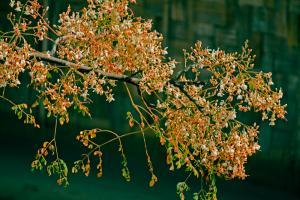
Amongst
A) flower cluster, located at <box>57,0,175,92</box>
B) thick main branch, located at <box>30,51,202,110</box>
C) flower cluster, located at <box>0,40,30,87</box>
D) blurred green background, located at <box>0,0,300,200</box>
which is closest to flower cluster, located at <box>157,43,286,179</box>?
thick main branch, located at <box>30,51,202,110</box>

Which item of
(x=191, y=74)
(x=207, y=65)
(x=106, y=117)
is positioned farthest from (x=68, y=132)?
(x=207, y=65)

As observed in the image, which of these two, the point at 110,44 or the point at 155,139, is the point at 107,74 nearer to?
the point at 110,44

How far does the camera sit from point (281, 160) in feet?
34.1

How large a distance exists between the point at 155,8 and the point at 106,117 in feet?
4.85

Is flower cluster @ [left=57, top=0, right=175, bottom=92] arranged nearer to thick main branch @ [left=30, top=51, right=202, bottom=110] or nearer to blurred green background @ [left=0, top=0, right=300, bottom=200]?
thick main branch @ [left=30, top=51, right=202, bottom=110]

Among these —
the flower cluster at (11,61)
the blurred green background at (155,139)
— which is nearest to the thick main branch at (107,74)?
the flower cluster at (11,61)

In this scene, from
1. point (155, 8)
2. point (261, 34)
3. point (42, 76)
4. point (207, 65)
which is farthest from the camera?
point (261, 34)

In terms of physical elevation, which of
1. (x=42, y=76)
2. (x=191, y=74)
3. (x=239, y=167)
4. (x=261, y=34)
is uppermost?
(x=261, y=34)

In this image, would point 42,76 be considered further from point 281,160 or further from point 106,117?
point 281,160

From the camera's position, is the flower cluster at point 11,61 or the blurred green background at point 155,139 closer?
the flower cluster at point 11,61

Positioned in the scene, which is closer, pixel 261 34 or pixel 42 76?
pixel 42 76

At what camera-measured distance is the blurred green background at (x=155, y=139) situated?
30.2 feet

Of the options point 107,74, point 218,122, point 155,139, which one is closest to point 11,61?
point 107,74

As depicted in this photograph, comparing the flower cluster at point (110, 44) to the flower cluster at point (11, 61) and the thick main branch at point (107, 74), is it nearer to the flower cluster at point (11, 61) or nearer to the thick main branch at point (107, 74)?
the thick main branch at point (107, 74)
